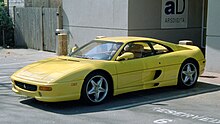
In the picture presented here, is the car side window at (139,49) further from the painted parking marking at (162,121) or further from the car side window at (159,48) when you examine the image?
the painted parking marking at (162,121)

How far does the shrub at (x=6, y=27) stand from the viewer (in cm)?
2055

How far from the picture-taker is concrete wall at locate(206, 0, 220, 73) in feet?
37.8

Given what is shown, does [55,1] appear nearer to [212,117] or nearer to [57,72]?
[57,72]

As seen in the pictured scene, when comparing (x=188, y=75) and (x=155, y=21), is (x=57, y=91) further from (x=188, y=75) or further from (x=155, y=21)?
(x=155, y=21)

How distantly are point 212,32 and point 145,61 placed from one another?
3.95 meters

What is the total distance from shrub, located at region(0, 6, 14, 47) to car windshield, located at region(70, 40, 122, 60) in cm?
1251

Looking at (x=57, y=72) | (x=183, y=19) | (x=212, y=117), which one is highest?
(x=183, y=19)

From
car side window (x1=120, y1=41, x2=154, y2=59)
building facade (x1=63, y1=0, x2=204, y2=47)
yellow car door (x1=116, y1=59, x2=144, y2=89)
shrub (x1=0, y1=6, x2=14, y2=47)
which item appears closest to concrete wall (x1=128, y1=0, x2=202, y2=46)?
building facade (x1=63, y1=0, x2=204, y2=47)

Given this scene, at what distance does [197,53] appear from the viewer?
965 cm

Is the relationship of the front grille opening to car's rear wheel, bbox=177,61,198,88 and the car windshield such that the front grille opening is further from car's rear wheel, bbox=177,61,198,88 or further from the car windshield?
car's rear wheel, bbox=177,61,198,88

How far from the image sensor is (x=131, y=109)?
7602mm

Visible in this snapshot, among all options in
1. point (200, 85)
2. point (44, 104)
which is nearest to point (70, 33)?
point (200, 85)

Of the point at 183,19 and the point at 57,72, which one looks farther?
the point at 183,19

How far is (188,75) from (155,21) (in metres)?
5.76
